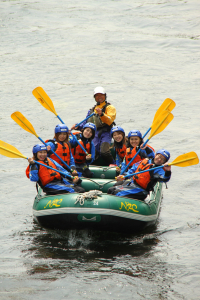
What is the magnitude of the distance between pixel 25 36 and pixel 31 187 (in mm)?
13494

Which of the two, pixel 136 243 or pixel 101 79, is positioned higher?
pixel 101 79

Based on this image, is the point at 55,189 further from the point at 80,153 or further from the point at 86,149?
the point at 86,149

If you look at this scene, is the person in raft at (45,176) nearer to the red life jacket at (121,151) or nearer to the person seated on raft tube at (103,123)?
the red life jacket at (121,151)

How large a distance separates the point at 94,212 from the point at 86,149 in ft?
6.05

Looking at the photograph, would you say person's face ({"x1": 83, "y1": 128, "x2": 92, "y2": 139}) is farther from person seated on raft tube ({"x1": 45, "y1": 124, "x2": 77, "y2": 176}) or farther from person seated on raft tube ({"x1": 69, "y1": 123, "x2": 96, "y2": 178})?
person seated on raft tube ({"x1": 45, "y1": 124, "x2": 77, "y2": 176})

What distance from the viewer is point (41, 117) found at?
13555 mm

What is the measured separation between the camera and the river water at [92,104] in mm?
5133

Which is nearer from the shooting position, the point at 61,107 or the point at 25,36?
the point at 61,107

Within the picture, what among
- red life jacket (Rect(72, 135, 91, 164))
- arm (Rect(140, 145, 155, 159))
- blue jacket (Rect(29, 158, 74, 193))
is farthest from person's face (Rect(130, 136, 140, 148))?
blue jacket (Rect(29, 158, 74, 193))

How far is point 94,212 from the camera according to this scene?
537 cm

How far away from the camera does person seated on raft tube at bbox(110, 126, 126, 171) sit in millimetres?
6661

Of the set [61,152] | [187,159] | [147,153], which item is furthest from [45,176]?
[187,159]

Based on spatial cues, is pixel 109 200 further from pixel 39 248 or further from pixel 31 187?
pixel 31 187

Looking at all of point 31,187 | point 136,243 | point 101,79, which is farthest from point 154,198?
point 101,79
